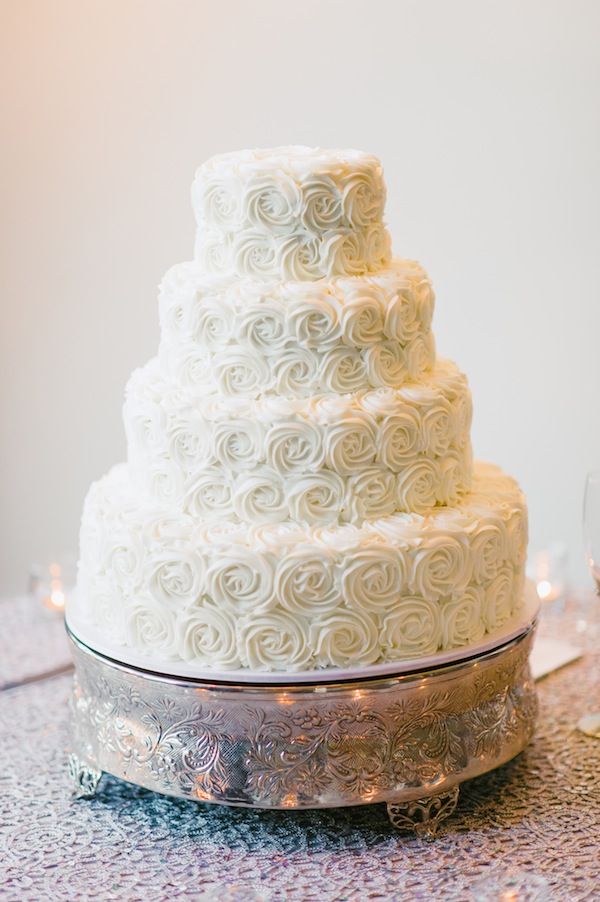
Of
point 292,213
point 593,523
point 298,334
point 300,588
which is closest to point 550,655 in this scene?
point 593,523

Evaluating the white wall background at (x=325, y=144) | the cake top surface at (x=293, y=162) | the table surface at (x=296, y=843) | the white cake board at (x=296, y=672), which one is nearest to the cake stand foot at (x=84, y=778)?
the table surface at (x=296, y=843)

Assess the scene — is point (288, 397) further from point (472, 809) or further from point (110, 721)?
point (472, 809)

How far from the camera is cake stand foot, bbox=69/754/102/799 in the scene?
324 cm

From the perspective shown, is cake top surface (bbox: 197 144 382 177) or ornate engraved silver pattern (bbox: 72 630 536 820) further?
cake top surface (bbox: 197 144 382 177)

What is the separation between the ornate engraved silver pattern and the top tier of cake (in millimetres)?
1082

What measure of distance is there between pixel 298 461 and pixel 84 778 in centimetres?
114

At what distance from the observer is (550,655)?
168 inches

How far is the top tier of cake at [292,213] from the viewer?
9.75 feet

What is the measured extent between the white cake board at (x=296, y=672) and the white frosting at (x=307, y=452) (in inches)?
14.9

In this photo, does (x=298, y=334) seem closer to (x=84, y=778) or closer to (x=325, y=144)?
(x=84, y=778)

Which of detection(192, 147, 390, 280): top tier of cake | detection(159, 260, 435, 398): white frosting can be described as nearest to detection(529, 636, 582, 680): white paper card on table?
detection(159, 260, 435, 398): white frosting

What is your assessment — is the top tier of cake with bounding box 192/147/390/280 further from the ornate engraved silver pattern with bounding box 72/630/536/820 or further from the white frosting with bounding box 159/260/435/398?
the ornate engraved silver pattern with bounding box 72/630/536/820

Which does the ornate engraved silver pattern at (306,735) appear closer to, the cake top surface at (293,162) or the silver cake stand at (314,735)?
the silver cake stand at (314,735)

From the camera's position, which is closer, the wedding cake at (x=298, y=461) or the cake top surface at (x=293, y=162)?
the wedding cake at (x=298, y=461)
